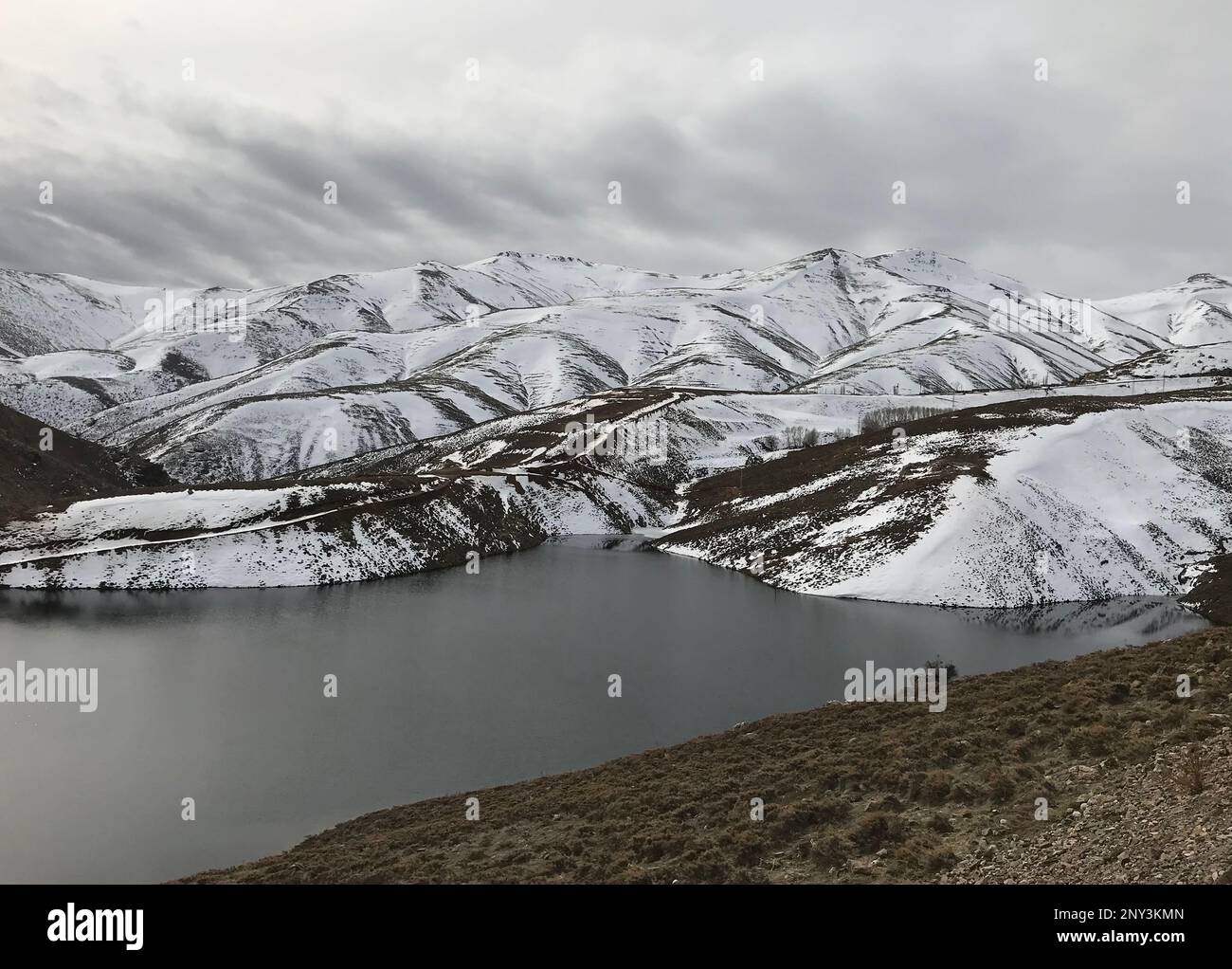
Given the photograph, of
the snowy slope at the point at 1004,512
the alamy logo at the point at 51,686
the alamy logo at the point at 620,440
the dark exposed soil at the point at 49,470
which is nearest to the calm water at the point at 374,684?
the alamy logo at the point at 51,686

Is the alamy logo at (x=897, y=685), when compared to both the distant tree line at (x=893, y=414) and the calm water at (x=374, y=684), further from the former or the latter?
the distant tree line at (x=893, y=414)

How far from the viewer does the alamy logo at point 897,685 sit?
103ft

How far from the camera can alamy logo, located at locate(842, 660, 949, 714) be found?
103 ft

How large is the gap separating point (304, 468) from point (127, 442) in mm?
50624

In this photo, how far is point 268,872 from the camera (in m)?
20.3

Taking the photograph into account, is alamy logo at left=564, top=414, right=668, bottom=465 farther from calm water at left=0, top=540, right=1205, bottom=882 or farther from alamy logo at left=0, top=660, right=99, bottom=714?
alamy logo at left=0, top=660, right=99, bottom=714

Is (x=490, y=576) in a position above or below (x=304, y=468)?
below

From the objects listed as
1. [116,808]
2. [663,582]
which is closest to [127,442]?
[663,582]

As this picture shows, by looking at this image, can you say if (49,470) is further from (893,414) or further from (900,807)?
(893,414)

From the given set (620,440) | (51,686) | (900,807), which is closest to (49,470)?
(51,686)
